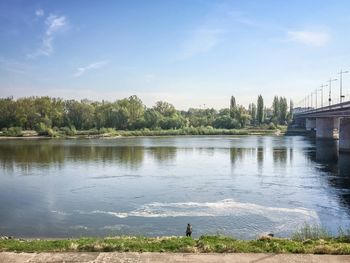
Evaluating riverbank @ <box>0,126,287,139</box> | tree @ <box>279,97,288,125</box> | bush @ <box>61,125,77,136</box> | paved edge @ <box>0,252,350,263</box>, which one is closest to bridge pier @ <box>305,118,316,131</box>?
riverbank @ <box>0,126,287,139</box>

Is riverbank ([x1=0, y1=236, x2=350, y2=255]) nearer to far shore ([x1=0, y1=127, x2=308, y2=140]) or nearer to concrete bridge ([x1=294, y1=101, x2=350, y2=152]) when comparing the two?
concrete bridge ([x1=294, y1=101, x2=350, y2=152])

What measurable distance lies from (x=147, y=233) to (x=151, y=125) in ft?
471

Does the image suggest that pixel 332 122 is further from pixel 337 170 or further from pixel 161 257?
pixel 161 257

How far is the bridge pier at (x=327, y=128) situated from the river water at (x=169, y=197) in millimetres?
53835

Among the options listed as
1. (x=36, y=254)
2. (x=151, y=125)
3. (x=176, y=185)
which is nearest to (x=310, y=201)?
(x=176, y=185)

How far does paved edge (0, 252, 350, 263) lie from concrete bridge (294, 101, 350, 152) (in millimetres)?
54349

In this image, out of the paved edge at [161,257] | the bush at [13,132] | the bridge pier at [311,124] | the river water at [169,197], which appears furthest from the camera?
the bridge pier at [311,124]

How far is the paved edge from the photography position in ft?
47.0

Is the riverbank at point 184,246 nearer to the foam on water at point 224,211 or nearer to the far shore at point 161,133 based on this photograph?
the foam on water at point 224,211

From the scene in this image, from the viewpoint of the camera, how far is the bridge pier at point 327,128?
107250 mm

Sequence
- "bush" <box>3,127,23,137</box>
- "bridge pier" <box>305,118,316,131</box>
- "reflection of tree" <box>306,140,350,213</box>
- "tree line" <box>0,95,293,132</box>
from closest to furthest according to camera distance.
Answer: "reflection of tree" <box>306,140,350,213</box>, "bush" <box>3,127,23,137</box>, "bridge pier" <box>305,118,316,131</box>, "tree line" <box>0,95,293,132</box>

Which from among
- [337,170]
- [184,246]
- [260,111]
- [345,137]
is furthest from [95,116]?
[184,246]

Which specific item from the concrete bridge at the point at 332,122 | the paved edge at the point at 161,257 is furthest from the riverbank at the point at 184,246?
the concrete bridge at the point at 332,122

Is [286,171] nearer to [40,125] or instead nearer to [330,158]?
[330,158]
